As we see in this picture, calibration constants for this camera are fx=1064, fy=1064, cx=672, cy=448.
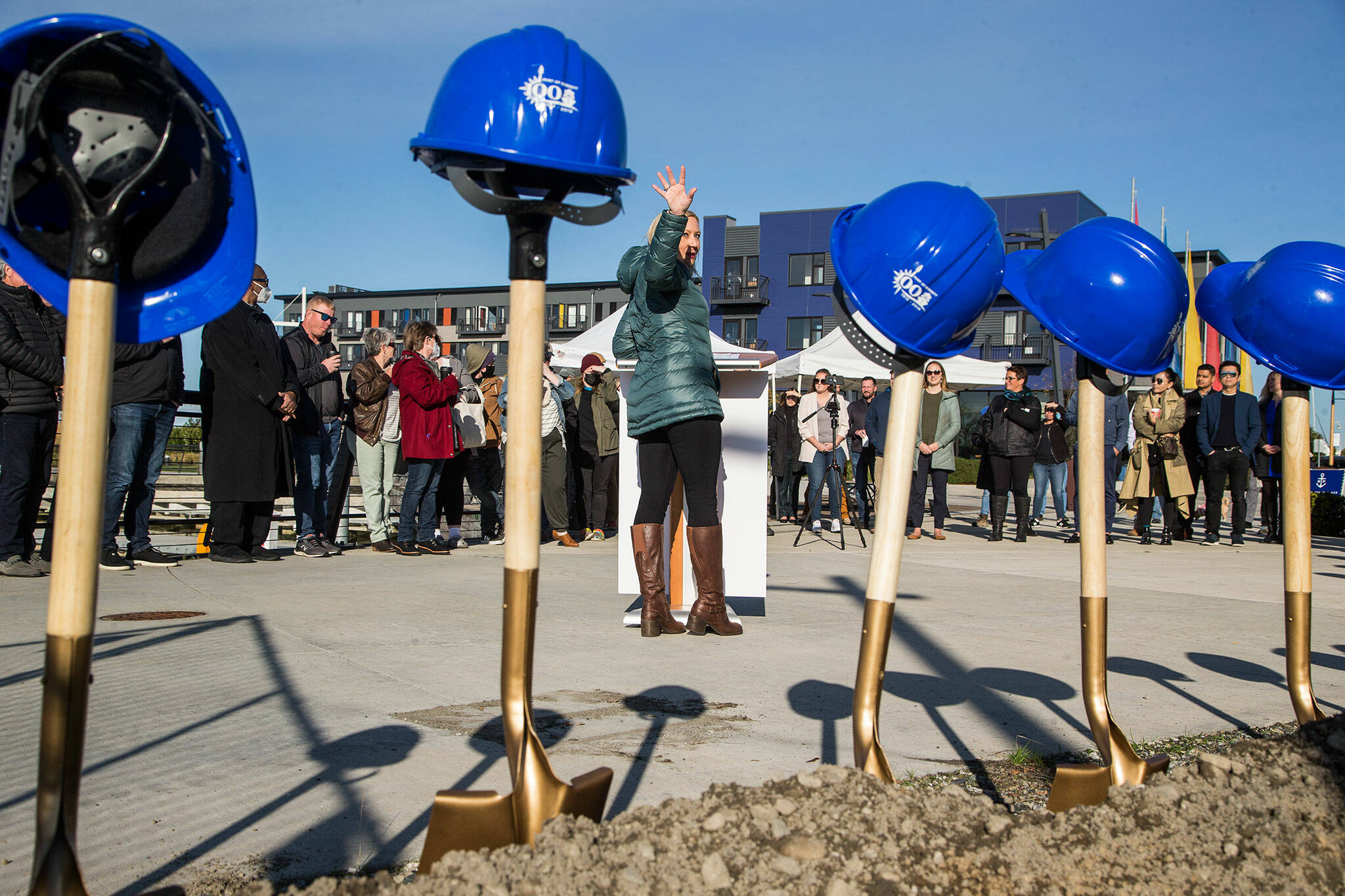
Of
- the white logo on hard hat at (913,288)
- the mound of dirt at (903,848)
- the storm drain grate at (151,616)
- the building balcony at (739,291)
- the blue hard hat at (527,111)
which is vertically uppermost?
the building balcony at (739,291)

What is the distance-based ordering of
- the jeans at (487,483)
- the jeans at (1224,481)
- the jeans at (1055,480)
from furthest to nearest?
the jeans at (1055,480), the jeans at (1224,481), the jeans at (487,483)

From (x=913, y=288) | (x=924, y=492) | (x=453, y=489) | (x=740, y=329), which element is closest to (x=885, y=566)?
(x=913, y=288)

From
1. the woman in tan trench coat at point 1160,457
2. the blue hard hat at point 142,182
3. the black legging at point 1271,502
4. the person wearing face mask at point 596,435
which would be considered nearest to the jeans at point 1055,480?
the woman in tan trench coat at point 1160,457

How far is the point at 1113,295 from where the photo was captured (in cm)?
259

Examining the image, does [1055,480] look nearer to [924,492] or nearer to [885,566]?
[924,492]

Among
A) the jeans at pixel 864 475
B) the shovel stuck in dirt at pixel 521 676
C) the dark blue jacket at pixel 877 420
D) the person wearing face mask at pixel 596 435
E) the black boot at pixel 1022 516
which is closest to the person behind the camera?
the shovel stuck in dirt at pixel 521 676

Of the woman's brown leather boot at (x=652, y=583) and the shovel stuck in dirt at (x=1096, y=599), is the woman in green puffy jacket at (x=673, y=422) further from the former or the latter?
the shovel stuck in dirt at (x=1096, y=599)

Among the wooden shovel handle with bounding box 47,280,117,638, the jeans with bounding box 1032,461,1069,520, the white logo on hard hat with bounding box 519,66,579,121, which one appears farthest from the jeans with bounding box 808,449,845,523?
the wooden shovel handle with bounding box 47,280,117,638

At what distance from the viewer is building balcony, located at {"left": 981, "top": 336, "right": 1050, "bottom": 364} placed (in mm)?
60156

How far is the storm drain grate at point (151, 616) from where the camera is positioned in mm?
5078

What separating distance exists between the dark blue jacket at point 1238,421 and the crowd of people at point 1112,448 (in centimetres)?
1

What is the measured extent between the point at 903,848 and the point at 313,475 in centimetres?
763

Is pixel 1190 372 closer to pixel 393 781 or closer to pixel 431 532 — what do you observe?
pixel 431 532

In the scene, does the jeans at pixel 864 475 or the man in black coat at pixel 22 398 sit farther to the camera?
the jeans at pixel 864 475
